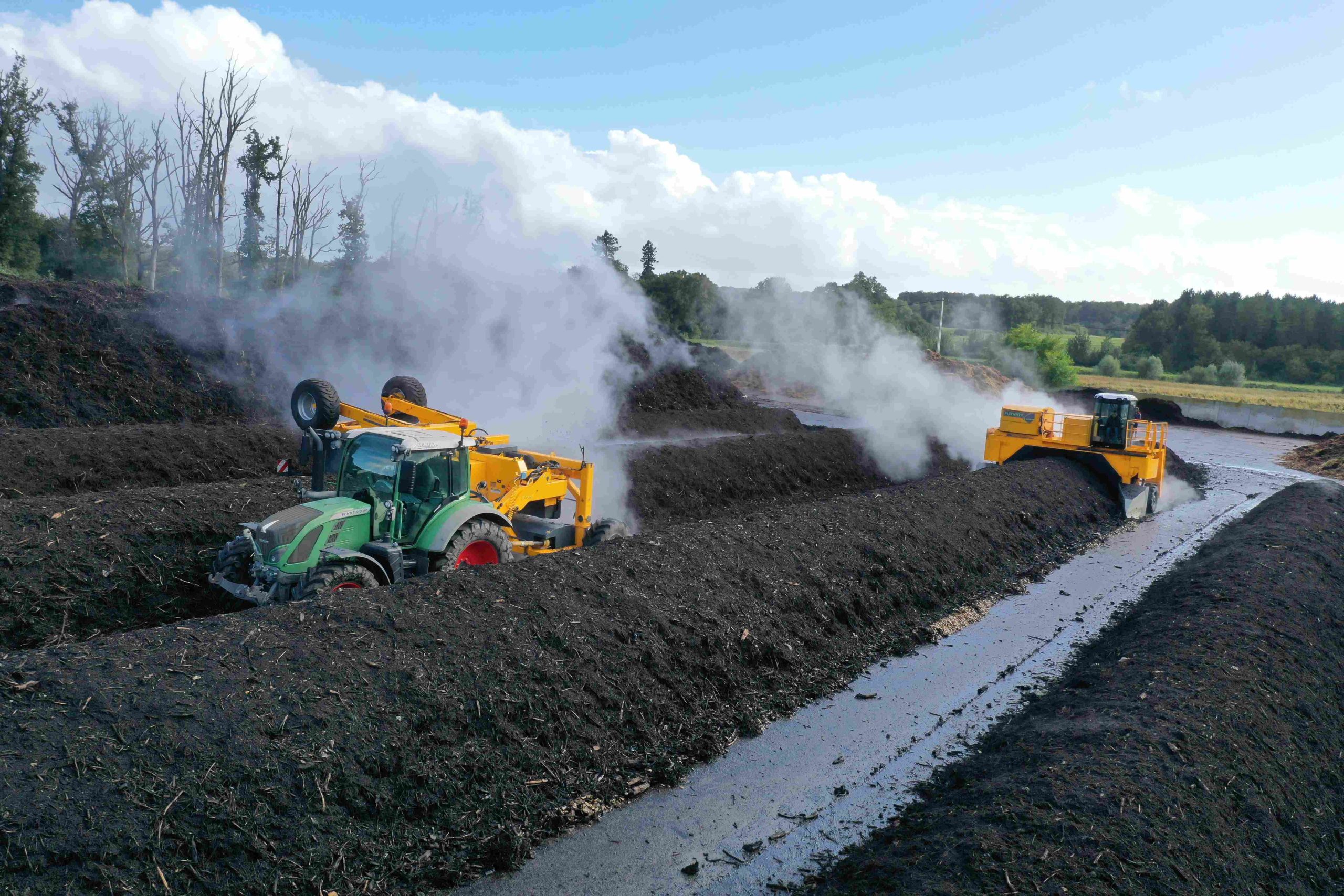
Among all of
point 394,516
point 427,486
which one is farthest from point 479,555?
point 394,516

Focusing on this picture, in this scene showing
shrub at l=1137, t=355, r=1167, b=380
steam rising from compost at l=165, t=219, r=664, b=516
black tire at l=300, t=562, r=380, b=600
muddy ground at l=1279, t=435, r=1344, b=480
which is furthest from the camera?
shrub at l=1137, t=355, r=1167, b=380

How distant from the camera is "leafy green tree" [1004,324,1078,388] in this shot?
58312mm

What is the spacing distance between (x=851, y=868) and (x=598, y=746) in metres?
2.31

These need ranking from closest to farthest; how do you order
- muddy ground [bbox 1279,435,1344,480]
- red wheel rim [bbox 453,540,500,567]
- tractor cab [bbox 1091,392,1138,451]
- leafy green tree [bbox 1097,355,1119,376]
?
1. red wheel rim [bbox 453,540,500,567]
2. tractor cab [bbox 1091,392,1138,451]
3. muddy ground [bbox 1279,435,1344,480]
4. leafy green tree [bbox 1097,355,1119,376]

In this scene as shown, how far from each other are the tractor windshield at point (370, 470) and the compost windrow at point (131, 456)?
4652 millimetres

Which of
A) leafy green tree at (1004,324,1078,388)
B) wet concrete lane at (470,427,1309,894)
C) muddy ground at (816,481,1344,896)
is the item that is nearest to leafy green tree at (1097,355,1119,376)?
leafy green tree at (1004,324,1078,388)

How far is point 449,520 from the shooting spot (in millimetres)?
9016

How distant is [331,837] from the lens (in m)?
5.54

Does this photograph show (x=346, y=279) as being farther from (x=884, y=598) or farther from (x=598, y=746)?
(x=598, y=746)

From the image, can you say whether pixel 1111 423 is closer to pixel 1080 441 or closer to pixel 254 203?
pixel 1080 441

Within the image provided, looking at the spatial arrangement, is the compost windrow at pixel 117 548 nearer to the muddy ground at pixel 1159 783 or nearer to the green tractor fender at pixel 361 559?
the green tractor fender at pixel 361 559

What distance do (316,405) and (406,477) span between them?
3.51 m

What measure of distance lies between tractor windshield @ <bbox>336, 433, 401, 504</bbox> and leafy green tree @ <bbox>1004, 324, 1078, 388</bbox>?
56.9m

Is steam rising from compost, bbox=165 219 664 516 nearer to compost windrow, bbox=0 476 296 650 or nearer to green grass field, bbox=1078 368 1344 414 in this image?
compost windrow, bbox=0 476 296 650
